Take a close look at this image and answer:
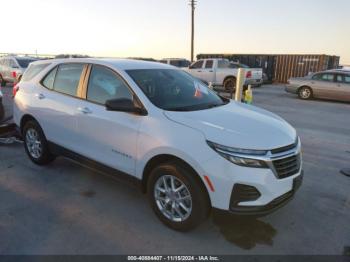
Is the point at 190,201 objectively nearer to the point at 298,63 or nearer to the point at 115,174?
the point at 115,174

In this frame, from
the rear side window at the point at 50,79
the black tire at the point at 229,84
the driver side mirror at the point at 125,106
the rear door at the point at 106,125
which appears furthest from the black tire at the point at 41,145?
the black tire at the point at 229,84

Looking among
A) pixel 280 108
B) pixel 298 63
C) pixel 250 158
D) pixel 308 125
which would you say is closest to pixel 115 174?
pixel 250 158

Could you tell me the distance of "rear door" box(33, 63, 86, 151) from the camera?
415cm

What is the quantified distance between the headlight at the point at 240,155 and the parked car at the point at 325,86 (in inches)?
531

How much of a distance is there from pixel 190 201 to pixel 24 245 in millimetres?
1655

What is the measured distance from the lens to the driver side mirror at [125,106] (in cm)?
329

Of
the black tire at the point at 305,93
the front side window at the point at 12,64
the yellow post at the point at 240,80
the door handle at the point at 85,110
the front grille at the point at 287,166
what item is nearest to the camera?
the front grille at the point at 287,166

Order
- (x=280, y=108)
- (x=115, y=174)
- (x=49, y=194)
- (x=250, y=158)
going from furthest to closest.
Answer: (x=280, y=108), (x=49, y=194), (x=115, y=174), (x=250, y=158)

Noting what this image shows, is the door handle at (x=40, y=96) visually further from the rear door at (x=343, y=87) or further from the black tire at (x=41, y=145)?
the rear door at (x=343, y=87)

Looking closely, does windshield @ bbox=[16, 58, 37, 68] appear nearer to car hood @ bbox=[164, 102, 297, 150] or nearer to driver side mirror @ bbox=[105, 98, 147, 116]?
driver side mirror @ bbox=[105, 98, 147, 116]

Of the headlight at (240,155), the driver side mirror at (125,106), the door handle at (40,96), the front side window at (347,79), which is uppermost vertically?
the driver side mirror at (125,106)

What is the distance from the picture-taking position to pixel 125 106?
3.29 metres

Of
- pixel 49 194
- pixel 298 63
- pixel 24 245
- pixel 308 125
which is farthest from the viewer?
pixel 298 63

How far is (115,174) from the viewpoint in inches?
147
